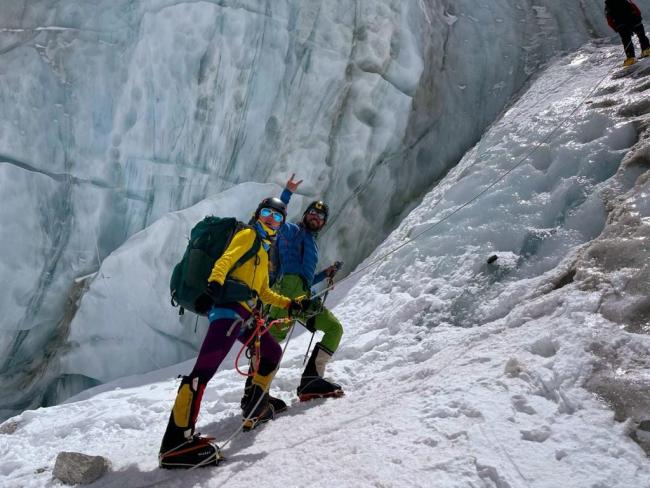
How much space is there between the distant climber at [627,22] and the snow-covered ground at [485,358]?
1.45 ft

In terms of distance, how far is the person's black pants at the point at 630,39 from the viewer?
7707 mm

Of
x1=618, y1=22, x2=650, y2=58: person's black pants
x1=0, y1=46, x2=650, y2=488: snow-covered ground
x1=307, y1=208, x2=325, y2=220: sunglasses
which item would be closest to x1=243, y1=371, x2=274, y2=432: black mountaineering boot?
x1=0, y1=46, x2=650, y2=488: snow-covered ground

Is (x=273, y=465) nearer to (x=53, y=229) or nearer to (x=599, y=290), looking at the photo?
(x=599, y=290)

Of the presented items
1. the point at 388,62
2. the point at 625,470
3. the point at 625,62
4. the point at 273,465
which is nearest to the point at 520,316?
the point at 625,470

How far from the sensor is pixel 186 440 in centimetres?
366

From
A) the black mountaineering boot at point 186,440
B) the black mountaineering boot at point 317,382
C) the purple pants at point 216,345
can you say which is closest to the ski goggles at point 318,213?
the black mountaineering boot at point 317,382

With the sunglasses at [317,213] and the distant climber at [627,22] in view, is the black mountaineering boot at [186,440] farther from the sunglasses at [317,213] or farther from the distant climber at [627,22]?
the distant climber at [627,22]

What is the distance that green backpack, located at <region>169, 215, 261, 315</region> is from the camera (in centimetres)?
393

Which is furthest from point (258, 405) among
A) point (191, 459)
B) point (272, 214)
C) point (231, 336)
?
point (272, 214)

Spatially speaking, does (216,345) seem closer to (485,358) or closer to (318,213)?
(485,358)

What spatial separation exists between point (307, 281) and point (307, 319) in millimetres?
502

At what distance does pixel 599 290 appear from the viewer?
159 inches

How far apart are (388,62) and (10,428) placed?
6.74 meters

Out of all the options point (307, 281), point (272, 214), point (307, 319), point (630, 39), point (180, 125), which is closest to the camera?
point (272, 214)
